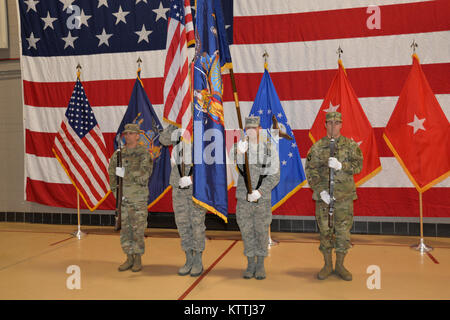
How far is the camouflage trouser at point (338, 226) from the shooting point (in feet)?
11.3

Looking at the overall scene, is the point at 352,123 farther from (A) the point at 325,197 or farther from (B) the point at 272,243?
(B) the point at 272,243

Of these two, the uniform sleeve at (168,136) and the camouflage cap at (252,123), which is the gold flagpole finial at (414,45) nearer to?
the camouflage cap at (252,123)

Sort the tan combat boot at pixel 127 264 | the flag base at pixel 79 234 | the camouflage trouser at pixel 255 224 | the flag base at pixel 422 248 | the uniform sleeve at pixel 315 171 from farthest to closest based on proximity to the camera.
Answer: the flag base at pixel 79 234 < the flag base at pixel 422 248 < the tan combat boot at pixel 127 264 < the uniform sleeve at pixel 315 171 < the camouflage trouser at pixel 255 224

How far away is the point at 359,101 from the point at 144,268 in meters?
3.55

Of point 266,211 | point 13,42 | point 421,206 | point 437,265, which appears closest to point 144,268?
point 266,211

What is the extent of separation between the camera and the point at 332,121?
11.5 feet

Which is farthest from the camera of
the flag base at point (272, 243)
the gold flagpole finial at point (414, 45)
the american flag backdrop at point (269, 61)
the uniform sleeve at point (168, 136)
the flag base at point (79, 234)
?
the flag base at point (79, 234)

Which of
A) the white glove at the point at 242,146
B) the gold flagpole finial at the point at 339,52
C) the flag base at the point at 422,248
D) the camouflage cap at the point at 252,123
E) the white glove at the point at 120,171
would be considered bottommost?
the flag base at the point at 422,248

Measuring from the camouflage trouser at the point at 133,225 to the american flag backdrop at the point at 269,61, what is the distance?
79.6 inches

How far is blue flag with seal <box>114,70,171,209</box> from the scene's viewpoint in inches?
204

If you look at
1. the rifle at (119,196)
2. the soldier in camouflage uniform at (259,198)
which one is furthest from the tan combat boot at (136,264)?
the soldier in camouflage uniform at (259,198)

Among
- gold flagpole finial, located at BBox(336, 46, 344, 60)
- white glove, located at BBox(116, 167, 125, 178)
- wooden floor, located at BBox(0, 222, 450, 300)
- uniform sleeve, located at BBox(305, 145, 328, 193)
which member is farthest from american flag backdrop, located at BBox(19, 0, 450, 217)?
white glove, located at BBox(116, 167, 125, 178)

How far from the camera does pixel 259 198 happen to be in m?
3.41

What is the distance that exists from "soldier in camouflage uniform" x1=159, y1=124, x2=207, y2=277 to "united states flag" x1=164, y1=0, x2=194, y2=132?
0.18 m
